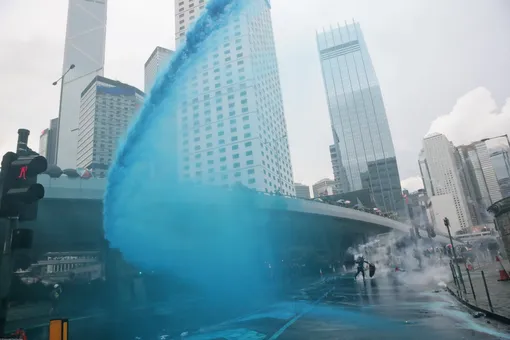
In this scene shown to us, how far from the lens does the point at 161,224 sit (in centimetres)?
2538

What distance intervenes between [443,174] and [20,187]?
96.8 metres

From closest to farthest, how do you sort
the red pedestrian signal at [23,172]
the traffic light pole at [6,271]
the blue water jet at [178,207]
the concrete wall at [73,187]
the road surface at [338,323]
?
the traffic light pole at [6,271] < the red pedestrian signal at [23,172] < the road surface at [338,323] < the blue water jet at [178,207] < the concrete wall at [73,187]

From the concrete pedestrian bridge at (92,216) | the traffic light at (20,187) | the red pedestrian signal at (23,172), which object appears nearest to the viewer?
the traffic light at (20,187)

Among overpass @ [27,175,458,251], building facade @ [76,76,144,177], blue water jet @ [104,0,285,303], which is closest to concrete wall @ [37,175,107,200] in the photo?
overpass @ [27,175,458,251]

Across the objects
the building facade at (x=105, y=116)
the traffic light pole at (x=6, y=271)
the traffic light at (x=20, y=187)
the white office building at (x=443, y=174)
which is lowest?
the traffic light pole at (x=6, y=271)

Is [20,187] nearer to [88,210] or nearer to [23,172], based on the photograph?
[23,172]

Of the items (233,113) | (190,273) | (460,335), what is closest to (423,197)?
(233,113)

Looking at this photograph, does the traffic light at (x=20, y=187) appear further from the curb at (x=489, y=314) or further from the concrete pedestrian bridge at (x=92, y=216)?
the concrete pedestrian bridge at (x=92, y=216)

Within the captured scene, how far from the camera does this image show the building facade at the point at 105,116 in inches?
5379

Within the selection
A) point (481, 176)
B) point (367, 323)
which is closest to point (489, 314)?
point (367, 323)

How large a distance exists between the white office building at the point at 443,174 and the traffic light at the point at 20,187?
285 ft

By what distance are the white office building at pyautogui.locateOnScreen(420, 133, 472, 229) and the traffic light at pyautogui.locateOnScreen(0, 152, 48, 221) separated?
86903 mm

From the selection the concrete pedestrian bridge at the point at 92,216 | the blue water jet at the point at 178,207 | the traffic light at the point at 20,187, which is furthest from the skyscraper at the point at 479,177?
the traffic light at the point at 20,187

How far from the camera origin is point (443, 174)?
8544 cm
